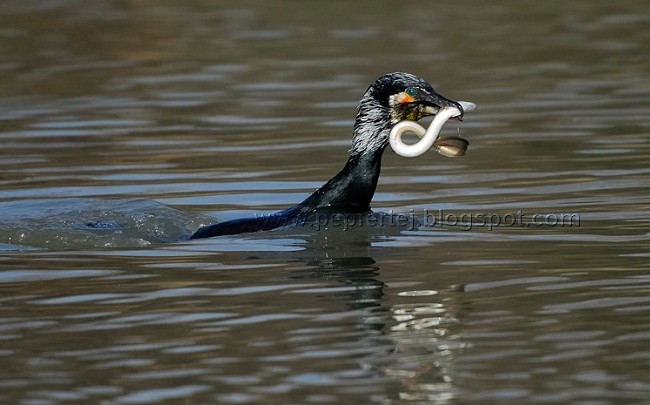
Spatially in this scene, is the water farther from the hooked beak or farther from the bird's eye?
the bird's eye

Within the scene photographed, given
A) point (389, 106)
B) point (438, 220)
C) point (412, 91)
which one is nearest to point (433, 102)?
point (412, 91)

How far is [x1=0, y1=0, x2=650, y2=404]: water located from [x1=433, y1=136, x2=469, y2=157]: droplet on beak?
57 cm

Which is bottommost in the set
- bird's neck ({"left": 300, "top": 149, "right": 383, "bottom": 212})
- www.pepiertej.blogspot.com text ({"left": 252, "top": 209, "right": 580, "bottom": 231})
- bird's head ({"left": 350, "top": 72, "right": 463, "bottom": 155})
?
www.pepiertej.blogspot.com text ({"left": 252, "top": 209, "right": 580, "bottom": 231})

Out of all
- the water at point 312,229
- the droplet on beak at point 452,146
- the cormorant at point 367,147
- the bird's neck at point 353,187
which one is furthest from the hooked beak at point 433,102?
the water at point 312,229

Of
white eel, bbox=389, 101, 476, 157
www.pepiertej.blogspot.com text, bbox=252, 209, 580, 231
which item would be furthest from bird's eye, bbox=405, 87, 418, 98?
www.pepiertej.blogspot.com text, bbox=252, 209, 580, 231

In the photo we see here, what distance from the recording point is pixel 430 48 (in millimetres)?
19891

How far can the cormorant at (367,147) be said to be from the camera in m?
9.48

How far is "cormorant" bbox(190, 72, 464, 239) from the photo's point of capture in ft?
31.1

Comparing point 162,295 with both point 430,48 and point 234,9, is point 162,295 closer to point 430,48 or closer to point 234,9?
point 430,48

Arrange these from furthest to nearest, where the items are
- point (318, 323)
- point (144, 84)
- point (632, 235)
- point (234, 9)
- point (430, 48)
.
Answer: point (234, 9)
point (430, 48)
point (144, 84)
point (632, 235)
point (318, 323)

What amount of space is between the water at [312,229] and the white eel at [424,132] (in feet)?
1.99

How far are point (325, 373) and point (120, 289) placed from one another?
228 cm

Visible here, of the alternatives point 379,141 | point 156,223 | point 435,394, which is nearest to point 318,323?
point 435,394

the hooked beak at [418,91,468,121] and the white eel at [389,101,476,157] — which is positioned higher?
the hooked beak at [418,91,468,121]
